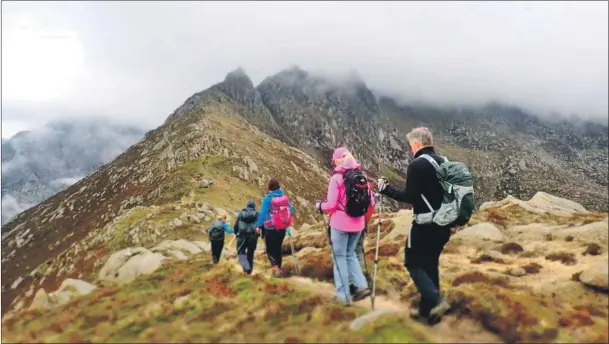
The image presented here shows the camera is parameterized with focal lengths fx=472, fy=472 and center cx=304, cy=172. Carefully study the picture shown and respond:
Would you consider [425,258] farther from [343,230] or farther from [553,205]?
[553,205]

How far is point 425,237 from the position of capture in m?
12.5

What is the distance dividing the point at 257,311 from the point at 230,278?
4.71m

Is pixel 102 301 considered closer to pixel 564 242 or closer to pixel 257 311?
pixel 257 311

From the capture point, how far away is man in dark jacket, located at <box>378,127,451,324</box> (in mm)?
12352

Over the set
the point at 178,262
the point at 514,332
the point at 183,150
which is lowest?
the point at 183,150

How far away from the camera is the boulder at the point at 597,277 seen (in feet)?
49.4

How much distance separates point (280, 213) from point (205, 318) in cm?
686

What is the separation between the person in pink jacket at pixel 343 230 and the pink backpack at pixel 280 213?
5.88m

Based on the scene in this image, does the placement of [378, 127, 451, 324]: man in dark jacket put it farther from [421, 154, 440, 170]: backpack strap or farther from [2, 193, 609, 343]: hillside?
[2, 193, 609, 343]: hillside

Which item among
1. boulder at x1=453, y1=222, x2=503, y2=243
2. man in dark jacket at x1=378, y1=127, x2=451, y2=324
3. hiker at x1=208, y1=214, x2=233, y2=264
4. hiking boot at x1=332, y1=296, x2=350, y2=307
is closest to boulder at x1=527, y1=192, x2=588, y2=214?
boulder at x1=453, y1=222, x2=503, y2=243

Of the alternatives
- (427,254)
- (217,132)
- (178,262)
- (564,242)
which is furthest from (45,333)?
(217,132)

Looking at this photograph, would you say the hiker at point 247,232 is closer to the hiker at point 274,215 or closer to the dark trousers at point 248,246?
the dark trousers at point 248,246

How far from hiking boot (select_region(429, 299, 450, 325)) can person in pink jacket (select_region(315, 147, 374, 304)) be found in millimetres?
2545

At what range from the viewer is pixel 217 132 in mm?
139375
